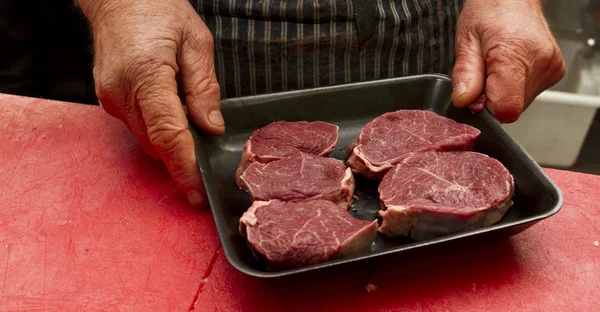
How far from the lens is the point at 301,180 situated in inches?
91.1

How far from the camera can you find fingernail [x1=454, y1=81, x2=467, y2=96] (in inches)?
105

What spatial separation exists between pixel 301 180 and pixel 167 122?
604 millimetres

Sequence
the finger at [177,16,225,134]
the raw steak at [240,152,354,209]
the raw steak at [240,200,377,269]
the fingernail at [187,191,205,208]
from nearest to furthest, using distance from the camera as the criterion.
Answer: the raw steak at [240,200,377,269] < the raw steak at [240,152,354,209] < the fingernail at [187,191,205,208] < the finger at [177,16,225,134]

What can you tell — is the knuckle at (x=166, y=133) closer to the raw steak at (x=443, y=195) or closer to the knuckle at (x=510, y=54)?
the raw steak at (x=443, y=195)

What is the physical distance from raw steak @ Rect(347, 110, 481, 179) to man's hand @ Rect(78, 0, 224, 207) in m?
0.66

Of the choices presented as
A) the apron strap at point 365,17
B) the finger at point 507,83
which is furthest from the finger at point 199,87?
the finger at point 507,83

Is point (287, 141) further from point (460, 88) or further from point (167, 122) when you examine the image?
point (460, 88)

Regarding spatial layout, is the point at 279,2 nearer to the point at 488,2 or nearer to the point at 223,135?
the point at 223,135

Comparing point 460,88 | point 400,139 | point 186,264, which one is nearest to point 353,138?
point 400,139

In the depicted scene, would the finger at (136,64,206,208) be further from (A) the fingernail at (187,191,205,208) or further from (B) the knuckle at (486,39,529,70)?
(B) the knuckle at (486,39,529,70)

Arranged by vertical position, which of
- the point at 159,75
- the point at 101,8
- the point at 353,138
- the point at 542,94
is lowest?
the point at 542,94

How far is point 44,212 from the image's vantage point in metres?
2.40

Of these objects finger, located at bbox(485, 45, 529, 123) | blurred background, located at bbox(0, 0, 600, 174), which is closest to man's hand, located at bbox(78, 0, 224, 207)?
finger, located at bbox(485, 45, 529, 123)

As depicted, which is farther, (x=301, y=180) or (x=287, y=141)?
(x=287, y=141)
